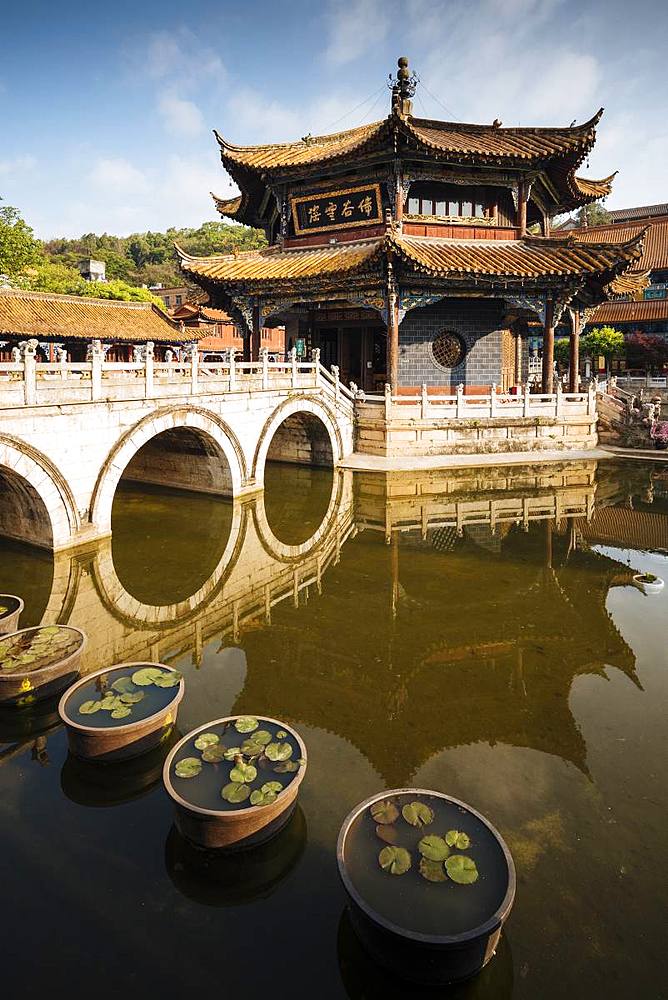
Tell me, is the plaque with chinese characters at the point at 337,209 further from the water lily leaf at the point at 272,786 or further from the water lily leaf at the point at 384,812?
the water lily leaf at the point at 384,812

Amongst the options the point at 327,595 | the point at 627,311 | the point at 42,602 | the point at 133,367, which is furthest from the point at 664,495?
the point at 627,311

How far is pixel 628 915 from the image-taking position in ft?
15.7

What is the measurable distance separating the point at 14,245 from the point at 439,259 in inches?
1054

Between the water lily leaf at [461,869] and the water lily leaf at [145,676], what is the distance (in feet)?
13.8

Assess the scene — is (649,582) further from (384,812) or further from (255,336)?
(255,336)

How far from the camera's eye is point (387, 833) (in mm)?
5008

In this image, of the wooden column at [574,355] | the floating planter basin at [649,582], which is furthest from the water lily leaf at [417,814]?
the wooden column at [574,355]

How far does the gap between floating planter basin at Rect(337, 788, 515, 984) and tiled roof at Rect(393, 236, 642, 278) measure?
19.1 m

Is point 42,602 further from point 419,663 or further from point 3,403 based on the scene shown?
point 419,663

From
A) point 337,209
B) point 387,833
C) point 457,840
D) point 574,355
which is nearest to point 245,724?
point 387,833

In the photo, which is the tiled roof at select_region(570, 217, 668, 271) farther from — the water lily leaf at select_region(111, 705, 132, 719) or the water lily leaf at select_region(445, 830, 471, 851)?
the water lily leaf at select_region(445, 830, 471, 851)

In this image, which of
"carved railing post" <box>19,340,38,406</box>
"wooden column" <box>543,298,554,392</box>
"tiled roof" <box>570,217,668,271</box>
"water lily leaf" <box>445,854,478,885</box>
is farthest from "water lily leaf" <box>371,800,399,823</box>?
"tiled roof" <box>570,217,668,271</box>

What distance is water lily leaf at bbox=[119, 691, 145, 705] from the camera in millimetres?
7031

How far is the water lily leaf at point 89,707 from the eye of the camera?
6820mm
